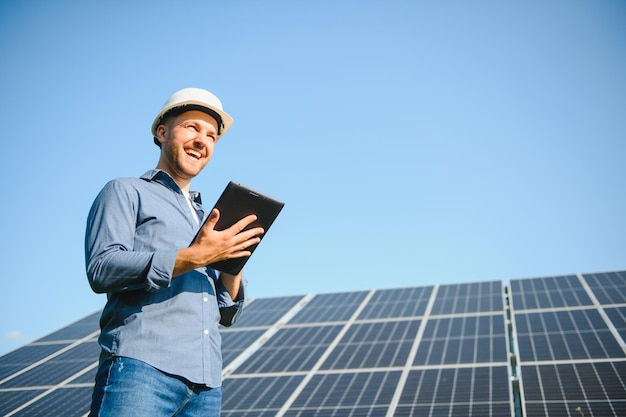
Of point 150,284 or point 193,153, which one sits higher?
point 193,153

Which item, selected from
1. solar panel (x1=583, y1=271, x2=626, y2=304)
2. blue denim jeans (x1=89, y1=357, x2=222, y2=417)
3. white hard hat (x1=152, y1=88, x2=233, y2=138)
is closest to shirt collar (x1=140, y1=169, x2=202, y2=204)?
white hard hat (x1=152, y1=88, x2=233, y2=138)

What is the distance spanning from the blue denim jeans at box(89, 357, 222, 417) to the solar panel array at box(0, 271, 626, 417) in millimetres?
7301

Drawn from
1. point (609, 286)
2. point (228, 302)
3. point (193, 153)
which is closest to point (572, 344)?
point (609, 286)

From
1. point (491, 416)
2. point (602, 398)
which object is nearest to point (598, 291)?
point (602, 398)

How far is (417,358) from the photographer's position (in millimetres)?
11086

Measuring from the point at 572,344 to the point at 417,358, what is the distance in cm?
291

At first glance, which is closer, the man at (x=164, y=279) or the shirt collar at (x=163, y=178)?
the man at (x=164, y=279)

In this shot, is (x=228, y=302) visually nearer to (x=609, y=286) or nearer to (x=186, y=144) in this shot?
(x=186, y=144)

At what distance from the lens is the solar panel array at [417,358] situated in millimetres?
9125

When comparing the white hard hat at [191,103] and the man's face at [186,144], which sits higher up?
the white hard hat at [191,103]

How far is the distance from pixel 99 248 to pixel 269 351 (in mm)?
11216

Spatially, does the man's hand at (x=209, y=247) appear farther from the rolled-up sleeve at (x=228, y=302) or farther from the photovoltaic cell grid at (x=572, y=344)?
the photovoltaic cell grid at (x=572, y=344)

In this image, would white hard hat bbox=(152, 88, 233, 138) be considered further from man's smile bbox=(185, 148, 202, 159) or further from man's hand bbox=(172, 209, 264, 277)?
man's hand bbox=(172, 209, 264, 277)

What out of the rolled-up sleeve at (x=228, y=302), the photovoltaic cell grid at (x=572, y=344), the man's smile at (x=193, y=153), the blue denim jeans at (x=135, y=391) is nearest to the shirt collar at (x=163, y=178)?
the man's smile at (x=193, y=153)
